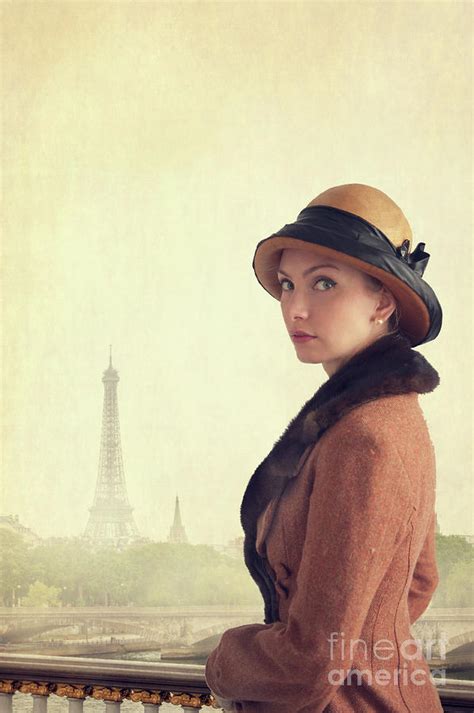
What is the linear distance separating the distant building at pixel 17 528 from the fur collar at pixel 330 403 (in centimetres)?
532

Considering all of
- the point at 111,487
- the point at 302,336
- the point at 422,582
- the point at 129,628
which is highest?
Answer: the point at 111,487

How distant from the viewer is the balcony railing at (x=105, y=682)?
1897 mm

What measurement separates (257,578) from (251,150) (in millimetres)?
5150

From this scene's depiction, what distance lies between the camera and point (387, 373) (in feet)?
3.51

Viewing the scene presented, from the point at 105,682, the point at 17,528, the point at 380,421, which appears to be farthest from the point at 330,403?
the point at 17,528

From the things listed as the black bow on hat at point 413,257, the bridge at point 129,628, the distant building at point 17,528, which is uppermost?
the distant building at point 17,528

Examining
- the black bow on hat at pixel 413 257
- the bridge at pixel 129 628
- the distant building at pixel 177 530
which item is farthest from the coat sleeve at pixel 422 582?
the distant building at pixel 177 530

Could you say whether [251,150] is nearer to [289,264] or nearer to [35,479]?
[35,479]

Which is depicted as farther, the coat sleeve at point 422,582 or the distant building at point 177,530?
the distant building at point 177,530

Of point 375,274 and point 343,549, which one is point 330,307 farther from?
point 343,549

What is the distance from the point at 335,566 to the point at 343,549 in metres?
0.02

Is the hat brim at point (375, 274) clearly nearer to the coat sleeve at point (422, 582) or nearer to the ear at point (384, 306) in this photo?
the ear at point (384, 306)

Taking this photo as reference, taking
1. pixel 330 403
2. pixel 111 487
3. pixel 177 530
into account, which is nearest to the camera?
pixel 330 403

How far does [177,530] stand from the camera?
6195mm
